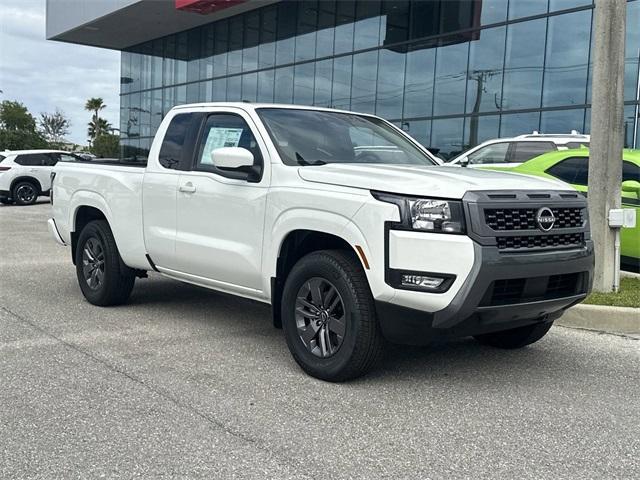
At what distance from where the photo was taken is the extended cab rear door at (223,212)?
5066 mm

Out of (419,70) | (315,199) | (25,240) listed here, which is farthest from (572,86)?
(315,199)

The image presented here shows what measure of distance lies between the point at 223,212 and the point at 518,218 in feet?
7.43

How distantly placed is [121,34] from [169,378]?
3308cm

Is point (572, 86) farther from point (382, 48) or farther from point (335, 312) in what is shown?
point (335, 312)

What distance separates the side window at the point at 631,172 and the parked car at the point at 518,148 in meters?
2.18

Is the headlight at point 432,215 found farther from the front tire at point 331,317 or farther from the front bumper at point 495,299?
the front tire at point 331,317

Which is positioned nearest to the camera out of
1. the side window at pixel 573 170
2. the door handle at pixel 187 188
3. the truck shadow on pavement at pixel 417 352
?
the truck shadow on pavement at pixel 417 352

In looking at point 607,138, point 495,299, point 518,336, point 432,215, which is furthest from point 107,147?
point 495,299

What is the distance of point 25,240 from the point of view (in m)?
12.5

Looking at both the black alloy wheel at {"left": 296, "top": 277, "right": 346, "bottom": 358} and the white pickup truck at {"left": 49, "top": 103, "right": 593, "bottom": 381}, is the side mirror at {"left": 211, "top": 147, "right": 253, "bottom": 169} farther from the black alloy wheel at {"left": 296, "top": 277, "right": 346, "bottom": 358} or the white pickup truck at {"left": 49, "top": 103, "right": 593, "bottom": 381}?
the black alloy wheel at {"left": 296, "top": 277, "right": 346, "bottom": 358}

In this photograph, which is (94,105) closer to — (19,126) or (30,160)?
(19,126)

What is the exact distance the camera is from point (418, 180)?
421 centimetres

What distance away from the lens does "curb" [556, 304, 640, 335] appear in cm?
625

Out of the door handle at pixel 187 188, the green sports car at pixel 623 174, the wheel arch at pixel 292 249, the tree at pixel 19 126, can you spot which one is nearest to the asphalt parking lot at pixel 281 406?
the wheel arch at pixel 292 249
